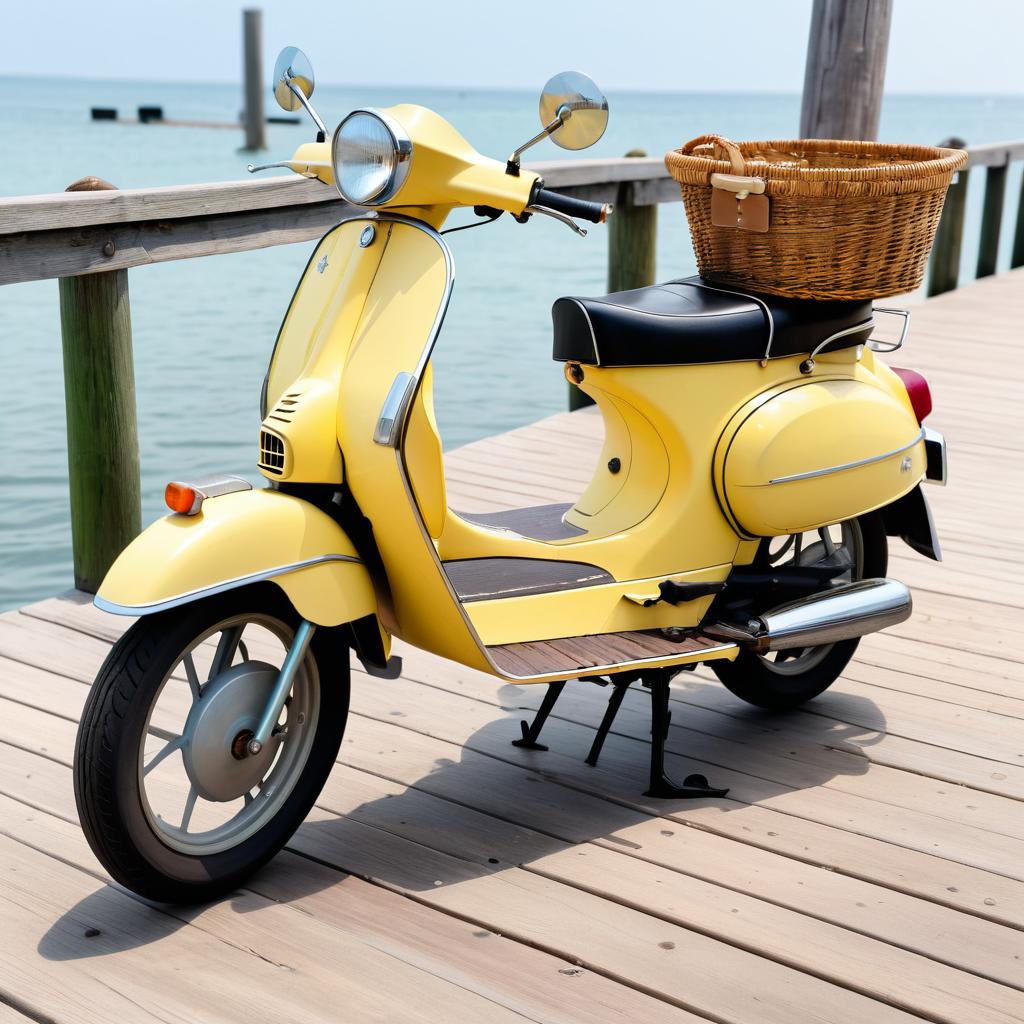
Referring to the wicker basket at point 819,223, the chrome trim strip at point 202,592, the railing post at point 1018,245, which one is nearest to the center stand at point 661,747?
the chrome trim strip at point 202,592

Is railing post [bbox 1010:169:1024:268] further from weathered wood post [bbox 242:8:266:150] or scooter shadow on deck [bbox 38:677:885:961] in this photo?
weathered wood post [bbox 242:8:266:150]

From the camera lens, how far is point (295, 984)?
179 centimetres

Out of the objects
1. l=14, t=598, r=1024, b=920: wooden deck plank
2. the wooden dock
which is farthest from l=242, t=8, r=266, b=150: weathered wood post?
l=14, t=598, r=1024, b=920: wooden deck plank

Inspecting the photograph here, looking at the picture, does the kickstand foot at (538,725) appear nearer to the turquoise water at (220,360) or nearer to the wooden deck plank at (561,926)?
the wooden deck plank at (561,926)

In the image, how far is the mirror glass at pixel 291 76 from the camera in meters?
2.26

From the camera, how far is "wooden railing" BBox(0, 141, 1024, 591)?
281 cm

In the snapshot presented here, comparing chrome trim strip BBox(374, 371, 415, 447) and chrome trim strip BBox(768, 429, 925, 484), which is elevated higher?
chrome trim strip BBox(374, 371, 415, 447)

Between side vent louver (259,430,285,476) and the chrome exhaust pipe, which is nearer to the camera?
side vent louver (259,430,285,476)

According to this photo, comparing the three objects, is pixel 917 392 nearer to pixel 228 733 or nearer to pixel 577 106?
pixel 577 106

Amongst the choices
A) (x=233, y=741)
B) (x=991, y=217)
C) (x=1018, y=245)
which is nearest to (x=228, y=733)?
(x=233, y=741)

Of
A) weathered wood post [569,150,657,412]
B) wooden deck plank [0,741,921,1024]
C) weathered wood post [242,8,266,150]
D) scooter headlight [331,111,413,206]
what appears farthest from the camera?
weathered wood post [242,8,266,150]

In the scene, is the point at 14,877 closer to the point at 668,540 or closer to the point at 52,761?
the point at 52,761

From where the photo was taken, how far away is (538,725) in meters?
2.49

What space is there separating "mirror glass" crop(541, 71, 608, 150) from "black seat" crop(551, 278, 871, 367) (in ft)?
0.93
